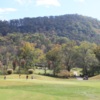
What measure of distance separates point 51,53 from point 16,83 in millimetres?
44852

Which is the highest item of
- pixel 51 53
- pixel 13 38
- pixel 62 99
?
pixel 13 38

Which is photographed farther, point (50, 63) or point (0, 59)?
point (0, 59)

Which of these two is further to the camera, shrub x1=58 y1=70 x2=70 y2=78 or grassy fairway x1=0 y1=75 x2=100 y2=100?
shrub x1=58 y1=70 x2=70 y2=78

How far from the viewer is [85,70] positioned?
86.9 meters

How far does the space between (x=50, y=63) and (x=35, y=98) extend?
64.5 metres

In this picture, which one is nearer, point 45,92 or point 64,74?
point 45,92

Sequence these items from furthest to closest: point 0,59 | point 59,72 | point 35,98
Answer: point 0,59 → point 59,72 → point 35,98

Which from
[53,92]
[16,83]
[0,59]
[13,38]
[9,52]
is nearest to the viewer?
[53,92]

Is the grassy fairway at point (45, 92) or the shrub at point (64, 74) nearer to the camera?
the grassy fairway at point (45, 92)

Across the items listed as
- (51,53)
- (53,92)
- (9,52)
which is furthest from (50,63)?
(53,92)

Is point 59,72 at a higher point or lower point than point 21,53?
lower

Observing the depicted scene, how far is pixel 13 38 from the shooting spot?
16662 cm

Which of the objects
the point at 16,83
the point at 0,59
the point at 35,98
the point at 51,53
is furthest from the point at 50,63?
the point at 35,98

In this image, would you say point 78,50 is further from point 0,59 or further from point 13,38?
point 13,38
